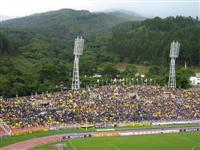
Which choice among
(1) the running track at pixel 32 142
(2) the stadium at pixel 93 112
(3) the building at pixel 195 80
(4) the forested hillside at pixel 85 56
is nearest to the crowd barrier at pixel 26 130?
(2) the stadium at pixel 93 112

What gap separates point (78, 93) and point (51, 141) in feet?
71.9

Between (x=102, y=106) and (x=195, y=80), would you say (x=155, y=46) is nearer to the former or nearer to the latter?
(x=195, y=80)

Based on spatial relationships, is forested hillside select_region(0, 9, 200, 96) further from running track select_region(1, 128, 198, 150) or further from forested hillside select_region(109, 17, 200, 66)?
running track select_region(1, 128, 198, 150)

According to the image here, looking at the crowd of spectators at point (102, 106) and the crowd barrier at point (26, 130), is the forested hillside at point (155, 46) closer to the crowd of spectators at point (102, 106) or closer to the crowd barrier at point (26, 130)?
the crowd of spectators at point (102, 106)

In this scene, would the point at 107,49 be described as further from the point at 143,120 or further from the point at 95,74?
the point at 143,120

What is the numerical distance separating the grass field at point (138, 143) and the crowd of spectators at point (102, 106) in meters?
9.96

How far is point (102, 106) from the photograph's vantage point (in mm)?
76375

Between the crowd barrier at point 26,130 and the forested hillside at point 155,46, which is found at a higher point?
the forested hillside at point 155,46

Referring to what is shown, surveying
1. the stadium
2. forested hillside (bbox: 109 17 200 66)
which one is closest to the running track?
the stadium

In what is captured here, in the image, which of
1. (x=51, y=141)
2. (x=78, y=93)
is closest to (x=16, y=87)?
(x=78, y=93)

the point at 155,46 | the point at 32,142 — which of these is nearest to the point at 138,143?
the point at 32,142

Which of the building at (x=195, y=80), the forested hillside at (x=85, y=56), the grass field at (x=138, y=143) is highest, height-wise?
the forested hillside at (x=85, y=56)

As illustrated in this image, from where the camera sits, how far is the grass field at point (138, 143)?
55.1 m

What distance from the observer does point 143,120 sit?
75.2 m
